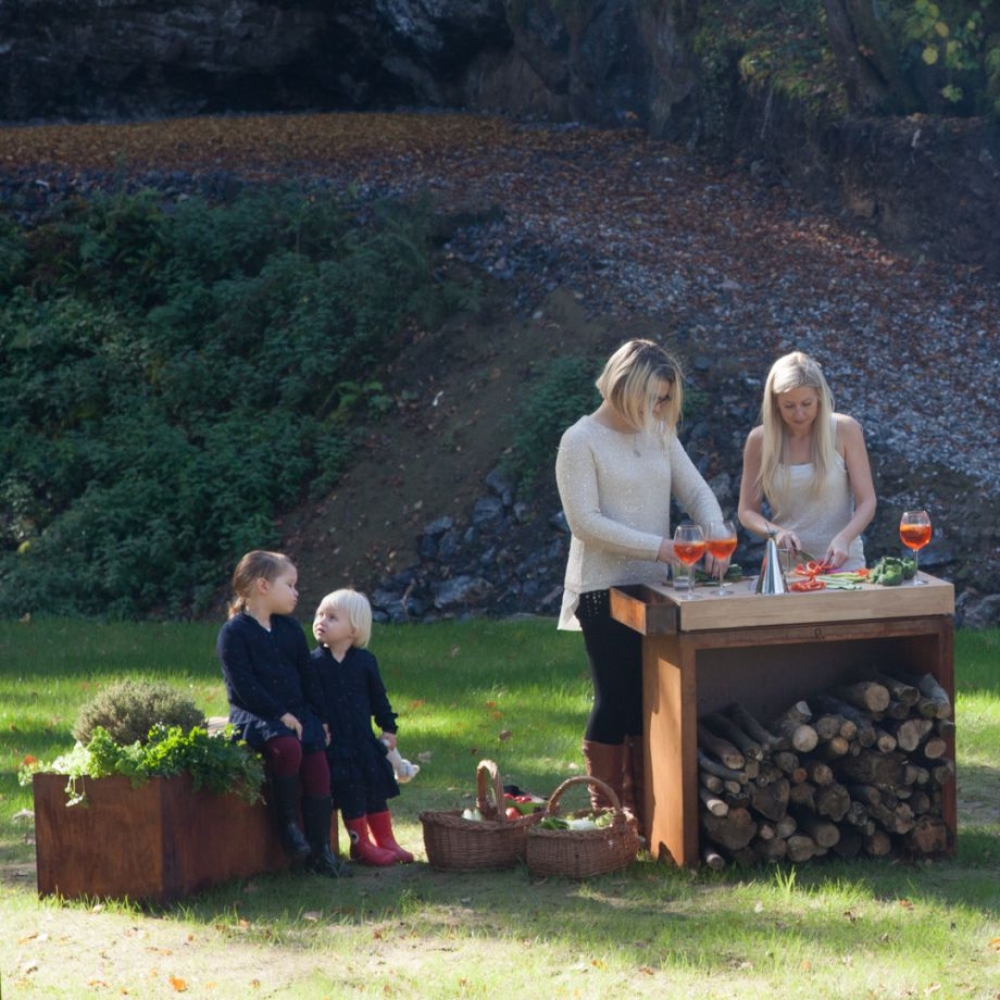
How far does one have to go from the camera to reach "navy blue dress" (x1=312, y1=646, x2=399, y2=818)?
6.32 meters

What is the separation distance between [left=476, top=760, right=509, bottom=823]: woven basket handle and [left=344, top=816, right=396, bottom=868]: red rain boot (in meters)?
0.41

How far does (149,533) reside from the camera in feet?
42.3

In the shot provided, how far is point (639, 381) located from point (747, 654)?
1.23 meters

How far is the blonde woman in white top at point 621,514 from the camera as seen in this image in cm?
612

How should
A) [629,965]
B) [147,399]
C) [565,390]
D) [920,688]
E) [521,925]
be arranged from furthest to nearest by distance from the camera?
[147,399] → [565,390] → [920,688] → [521,925] → [629,965]

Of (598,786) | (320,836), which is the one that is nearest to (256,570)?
(320,836)

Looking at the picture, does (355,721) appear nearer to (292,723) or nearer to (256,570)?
(292,723)

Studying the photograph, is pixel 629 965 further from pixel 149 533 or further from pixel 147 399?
pixel 147 399

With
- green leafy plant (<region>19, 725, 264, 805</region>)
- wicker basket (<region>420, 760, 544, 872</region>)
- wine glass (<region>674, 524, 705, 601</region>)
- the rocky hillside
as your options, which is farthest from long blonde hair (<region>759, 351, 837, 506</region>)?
the rocky hillside

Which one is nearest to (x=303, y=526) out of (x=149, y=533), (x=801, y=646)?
(x=149, y=533)

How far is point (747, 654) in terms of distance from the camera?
6.49 meters

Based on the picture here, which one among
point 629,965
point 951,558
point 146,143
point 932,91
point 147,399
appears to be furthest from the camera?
point 146,143

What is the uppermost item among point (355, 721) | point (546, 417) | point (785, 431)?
point (546, 417)

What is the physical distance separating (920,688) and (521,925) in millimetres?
1843
